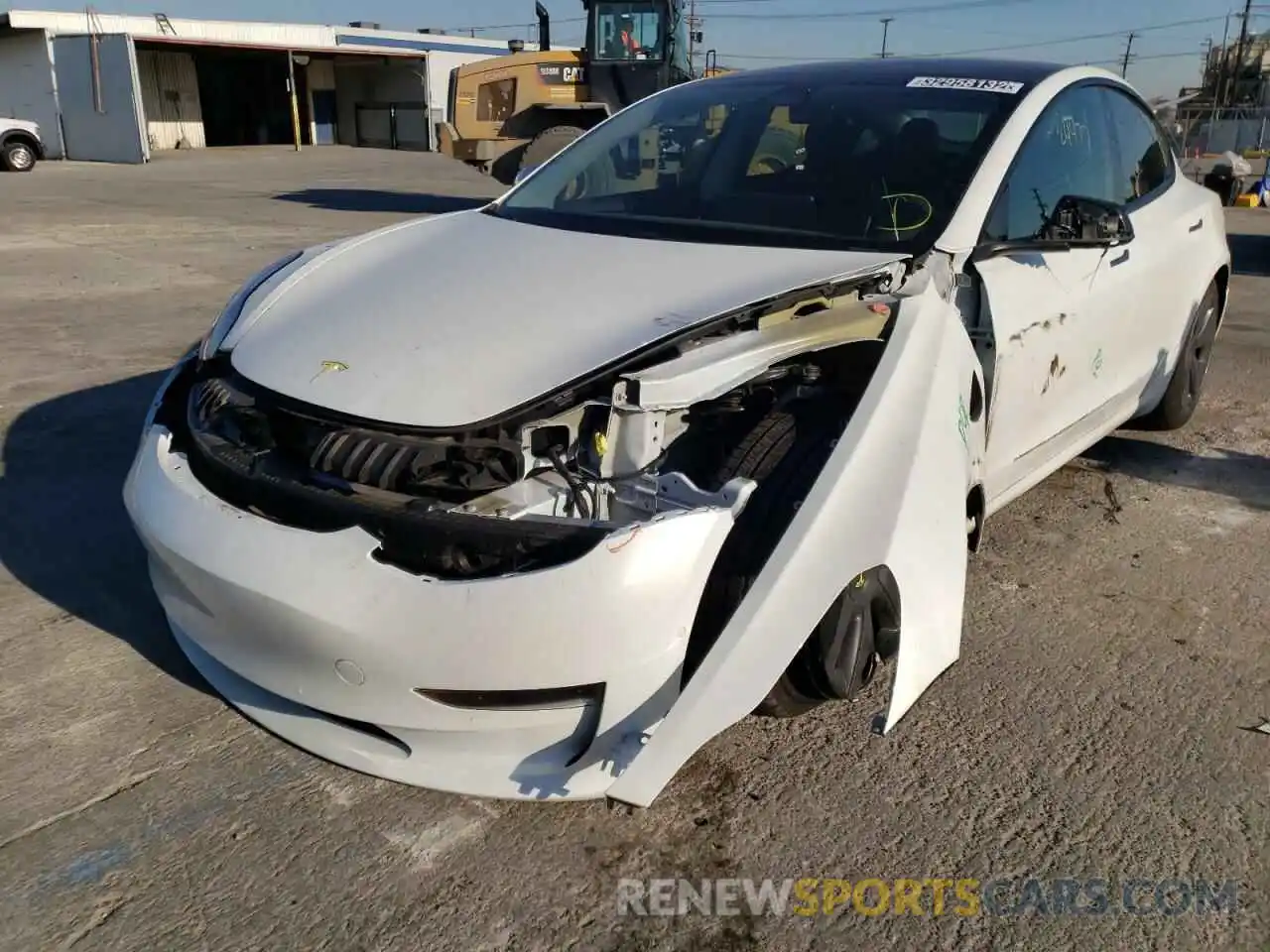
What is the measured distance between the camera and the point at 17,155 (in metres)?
23.8

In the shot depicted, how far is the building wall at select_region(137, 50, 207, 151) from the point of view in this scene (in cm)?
3559

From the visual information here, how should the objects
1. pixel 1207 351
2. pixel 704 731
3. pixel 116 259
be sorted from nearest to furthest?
pixel 704 731, pixel 1207 351, pixel 116 259

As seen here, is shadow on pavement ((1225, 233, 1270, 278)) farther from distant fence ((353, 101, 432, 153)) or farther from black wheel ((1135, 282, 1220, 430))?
distant fence ((353, 101, 432, 153))

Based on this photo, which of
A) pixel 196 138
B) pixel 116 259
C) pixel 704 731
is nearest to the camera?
pixel 704 731

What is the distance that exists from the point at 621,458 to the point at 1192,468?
10.4ft

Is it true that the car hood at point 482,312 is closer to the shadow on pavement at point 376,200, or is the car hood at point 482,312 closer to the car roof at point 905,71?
the car roof at point 905,71

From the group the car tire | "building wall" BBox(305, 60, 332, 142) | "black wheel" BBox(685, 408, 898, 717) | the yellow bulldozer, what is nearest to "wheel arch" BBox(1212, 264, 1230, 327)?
"black wheel" BBox(685, 408, 898, 717)

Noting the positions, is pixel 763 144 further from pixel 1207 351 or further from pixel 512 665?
pixel 1207 351

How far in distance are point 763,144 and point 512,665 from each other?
87.0 inches

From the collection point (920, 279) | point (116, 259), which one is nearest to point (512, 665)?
point (920, 279)

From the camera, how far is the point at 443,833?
2.16m

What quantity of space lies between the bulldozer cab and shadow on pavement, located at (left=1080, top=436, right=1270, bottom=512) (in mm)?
10714

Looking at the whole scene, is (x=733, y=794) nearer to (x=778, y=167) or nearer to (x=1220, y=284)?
(x=778, y=167)

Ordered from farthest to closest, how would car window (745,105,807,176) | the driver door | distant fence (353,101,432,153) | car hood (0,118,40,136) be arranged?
1. distant fence (353,101,432,153)
2. car hood (0,118,40,136)
3. car window (745,105,807,176)
4. the driver door
